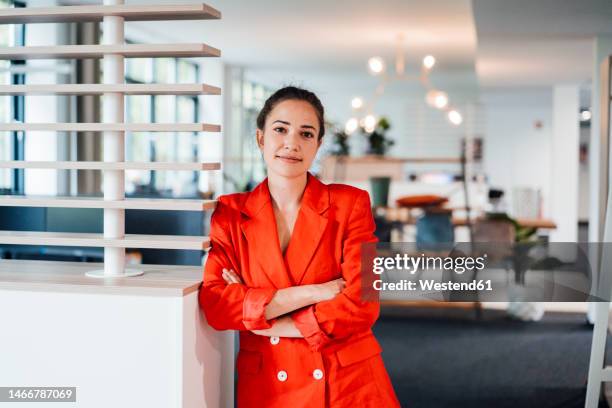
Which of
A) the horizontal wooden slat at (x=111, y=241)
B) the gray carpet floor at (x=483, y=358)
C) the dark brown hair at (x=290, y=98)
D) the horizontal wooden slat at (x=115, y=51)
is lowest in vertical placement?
the gray carpet floor at (x=483, y=358)

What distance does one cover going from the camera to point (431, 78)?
14289 mm

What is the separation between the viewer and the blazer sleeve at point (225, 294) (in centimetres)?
186

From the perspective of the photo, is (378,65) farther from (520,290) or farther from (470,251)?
(470,251)

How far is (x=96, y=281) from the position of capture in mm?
1950

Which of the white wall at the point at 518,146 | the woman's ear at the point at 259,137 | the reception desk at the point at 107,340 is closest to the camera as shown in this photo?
the reception desk at the point at 107,340

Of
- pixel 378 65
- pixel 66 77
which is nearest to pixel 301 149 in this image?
pixel 378 65

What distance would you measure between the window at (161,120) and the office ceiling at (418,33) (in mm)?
663

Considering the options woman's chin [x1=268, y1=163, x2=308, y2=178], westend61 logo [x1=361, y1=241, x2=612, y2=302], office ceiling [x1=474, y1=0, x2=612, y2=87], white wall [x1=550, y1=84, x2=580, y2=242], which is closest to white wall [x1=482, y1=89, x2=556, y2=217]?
white wall [x1=550, y1=84, x2=580, y2=242]

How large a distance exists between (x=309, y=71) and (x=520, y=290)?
8497 mm

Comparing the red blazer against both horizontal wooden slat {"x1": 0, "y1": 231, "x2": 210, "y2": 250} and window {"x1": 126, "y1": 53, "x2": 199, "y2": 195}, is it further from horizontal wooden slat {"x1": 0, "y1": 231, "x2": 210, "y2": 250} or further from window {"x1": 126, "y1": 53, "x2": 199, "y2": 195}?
window {"x1": 126, "y1": 53, "x2": 199, "y2": 195}

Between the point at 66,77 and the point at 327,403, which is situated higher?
the point at 66,77

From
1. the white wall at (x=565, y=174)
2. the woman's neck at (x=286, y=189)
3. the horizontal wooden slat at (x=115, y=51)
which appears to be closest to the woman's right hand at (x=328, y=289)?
the woman's neck at (x=286, y=189)

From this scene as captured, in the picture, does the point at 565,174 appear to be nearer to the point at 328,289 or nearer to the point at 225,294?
the point at 328,289

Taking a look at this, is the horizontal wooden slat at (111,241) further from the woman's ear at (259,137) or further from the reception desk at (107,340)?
the woman's ear at (259,137)
